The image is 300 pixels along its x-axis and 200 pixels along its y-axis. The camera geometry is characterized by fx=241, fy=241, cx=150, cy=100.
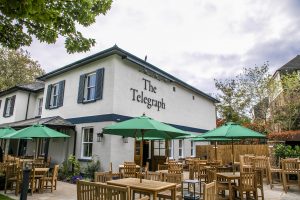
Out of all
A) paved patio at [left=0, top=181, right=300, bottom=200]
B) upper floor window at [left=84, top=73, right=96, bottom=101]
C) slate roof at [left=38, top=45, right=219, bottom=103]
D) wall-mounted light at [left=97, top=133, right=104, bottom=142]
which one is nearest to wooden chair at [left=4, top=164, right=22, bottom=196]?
Answer: paved patio at [left=0, top=181, right=300, bottom=200]

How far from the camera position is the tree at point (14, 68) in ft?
100

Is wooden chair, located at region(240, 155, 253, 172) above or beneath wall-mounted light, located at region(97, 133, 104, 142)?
beneath

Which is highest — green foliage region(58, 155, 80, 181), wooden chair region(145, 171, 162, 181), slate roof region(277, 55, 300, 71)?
slate roof region(277, 55, 300, 71)

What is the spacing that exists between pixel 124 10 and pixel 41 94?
16.3 meters

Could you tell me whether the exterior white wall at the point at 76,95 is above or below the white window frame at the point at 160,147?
above

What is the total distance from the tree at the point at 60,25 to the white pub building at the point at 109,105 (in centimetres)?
538

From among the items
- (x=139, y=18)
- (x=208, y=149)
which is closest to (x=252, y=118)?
(x=208, y=149)

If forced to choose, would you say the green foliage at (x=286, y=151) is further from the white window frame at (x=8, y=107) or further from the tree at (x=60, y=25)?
the white window frame at (x=8, y=107)

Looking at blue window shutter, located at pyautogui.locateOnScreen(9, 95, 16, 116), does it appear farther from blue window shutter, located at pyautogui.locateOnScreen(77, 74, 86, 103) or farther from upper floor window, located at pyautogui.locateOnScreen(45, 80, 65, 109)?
blue window shutter, located at pyautogui.locateOnScreen(77, 74, 86, 103)

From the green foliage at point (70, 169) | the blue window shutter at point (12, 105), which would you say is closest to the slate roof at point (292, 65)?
the green foliage at point (70, 169)

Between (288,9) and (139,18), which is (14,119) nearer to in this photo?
(139,18)

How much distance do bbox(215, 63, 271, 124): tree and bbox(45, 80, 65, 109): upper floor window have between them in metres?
20.4

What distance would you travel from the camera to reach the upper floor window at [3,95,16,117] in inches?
849

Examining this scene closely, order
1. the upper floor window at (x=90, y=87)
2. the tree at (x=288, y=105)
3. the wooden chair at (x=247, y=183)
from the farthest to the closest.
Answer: the tree at (x=288, y=105)
the upper floor window at (x=90, y=87)
the wooden chair at (x=247, y=183)
